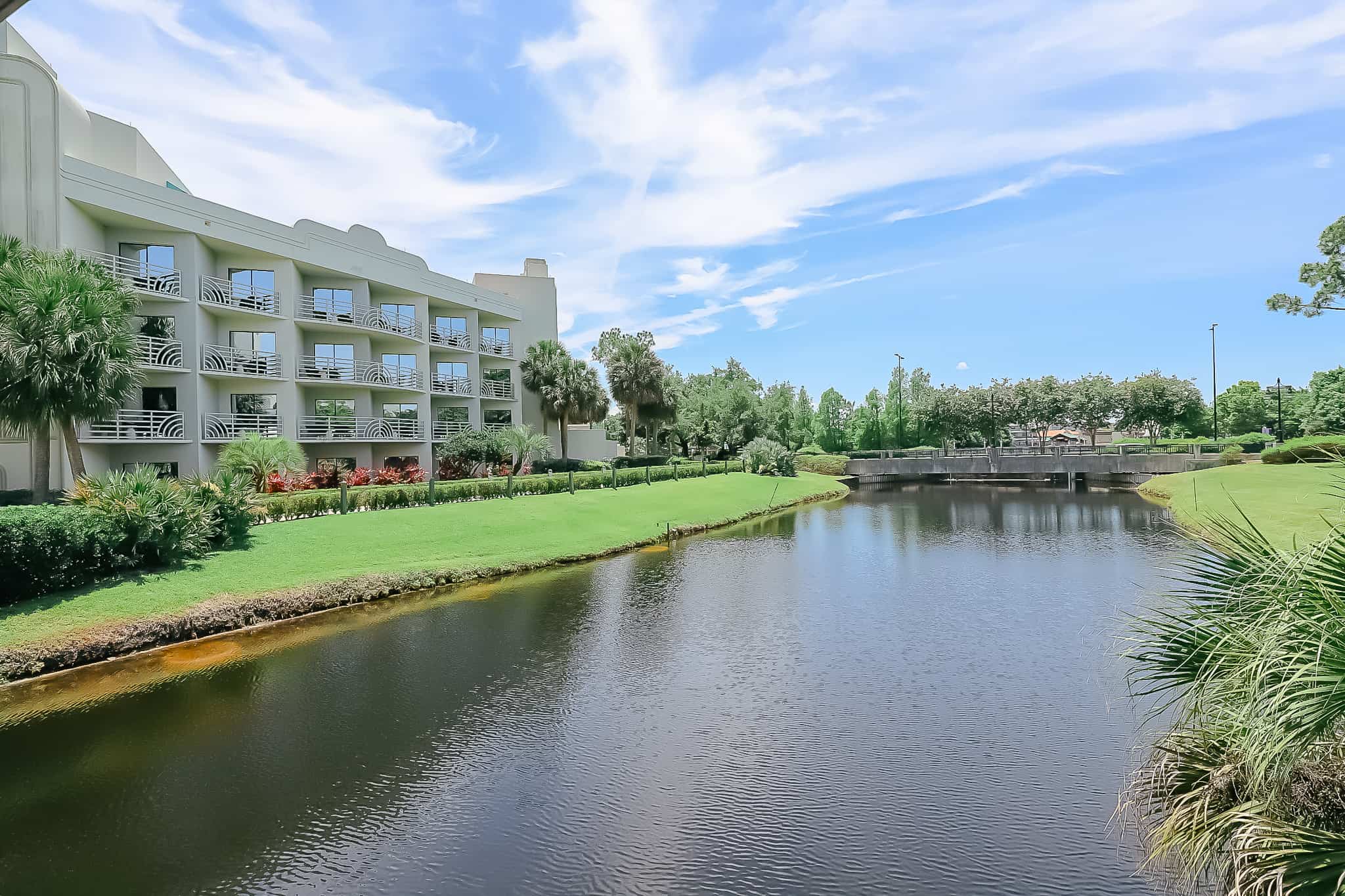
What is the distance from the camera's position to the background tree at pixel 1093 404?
76562mm

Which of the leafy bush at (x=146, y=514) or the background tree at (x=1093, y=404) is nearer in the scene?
the leafy bush at (x=146, y=514)

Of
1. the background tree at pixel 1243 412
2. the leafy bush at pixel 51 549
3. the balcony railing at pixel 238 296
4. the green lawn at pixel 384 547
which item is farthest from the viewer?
the background tree at pixel 1243 412

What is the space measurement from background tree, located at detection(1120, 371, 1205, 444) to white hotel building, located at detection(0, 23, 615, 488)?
62.7 meters

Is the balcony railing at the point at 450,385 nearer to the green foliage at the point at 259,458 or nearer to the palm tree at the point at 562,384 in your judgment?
the palm tree at the point at 562,384

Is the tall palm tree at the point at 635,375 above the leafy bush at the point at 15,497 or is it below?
above

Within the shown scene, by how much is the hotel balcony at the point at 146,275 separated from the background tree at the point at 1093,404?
7445 cm

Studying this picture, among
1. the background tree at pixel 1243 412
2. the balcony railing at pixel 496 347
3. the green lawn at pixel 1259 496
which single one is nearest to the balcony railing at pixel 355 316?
the balcony railing at pixel 496 347

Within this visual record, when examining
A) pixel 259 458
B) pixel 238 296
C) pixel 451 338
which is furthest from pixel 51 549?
pixel 451 338

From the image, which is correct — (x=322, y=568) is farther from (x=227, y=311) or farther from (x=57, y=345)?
(x=227, y=311)

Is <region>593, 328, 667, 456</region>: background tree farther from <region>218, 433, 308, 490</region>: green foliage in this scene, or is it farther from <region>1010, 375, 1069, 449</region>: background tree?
<region>1010, 375, 1069, 449</region>: background tree

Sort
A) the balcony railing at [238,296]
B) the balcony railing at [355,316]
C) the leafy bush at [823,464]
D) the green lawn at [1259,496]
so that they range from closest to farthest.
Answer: the green lawn at [1259,496] < the balcony railing at [238,296] < the balcony railing at [355,316] < the leafy bush at [823,464]

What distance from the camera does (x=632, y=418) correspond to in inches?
2323

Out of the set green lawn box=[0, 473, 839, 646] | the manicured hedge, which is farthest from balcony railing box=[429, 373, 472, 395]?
green lawn box=[0, 473, 839, 646]

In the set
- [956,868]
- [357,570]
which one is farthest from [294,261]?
[956,868]
